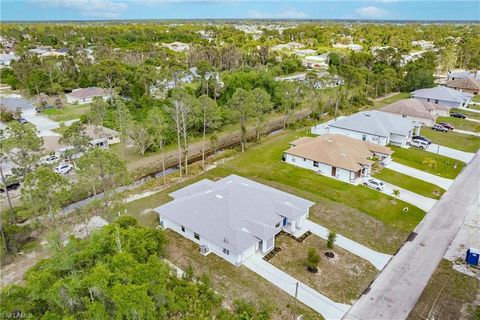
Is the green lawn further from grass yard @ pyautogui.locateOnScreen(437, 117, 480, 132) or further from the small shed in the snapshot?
the small shed

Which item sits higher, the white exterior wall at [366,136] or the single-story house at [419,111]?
the single-story house at [419,111]

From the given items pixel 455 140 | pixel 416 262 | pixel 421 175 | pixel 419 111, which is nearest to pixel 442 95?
pixel 419 111

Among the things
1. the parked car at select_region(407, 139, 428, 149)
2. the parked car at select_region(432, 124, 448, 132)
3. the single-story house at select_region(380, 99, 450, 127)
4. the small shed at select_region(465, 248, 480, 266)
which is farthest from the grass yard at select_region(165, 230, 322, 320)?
the single-story house at select_region(380, 99, 450, 127)

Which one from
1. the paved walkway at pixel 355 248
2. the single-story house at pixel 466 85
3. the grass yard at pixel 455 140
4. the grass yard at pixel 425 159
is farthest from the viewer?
the single-story house at pixel 466 85

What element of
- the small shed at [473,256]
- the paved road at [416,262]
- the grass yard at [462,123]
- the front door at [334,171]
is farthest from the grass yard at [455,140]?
the small shed at [473,256]

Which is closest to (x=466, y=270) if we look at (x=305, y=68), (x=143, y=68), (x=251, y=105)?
(x=251, y=105)

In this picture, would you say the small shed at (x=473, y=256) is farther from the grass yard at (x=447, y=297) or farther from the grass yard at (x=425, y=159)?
the grass yard at (x=425, y=159)

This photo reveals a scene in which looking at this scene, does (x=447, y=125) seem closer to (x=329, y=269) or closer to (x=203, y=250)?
(x=329, y=269)
